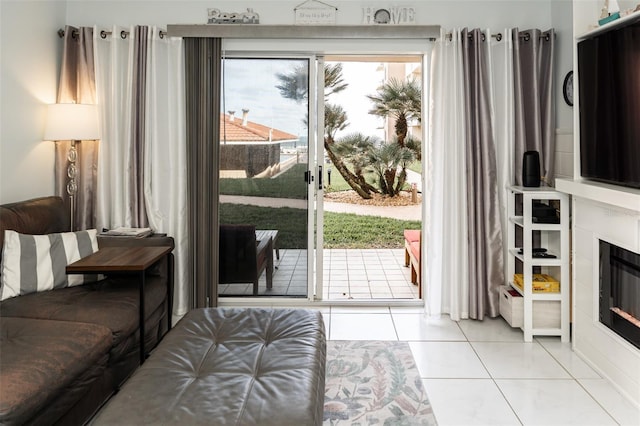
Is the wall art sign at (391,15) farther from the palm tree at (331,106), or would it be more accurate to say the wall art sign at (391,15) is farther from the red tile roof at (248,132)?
the red tile roof at (248,132)

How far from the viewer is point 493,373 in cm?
308

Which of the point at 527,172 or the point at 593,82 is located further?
the point at 527,172

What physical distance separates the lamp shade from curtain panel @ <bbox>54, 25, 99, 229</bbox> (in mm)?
367

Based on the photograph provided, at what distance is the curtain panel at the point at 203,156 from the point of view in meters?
4.07

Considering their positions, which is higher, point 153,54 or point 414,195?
point 153,54

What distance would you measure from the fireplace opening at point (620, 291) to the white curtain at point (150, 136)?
2.91 m

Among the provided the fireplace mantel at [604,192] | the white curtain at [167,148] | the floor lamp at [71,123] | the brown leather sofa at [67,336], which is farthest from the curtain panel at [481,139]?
the floor lamp at [71,123]

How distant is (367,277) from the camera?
18.9 feet

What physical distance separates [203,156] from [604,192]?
8.94 ft

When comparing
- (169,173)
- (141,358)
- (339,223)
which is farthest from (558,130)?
(339,223)

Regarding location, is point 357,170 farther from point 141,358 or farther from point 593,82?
point 141,358

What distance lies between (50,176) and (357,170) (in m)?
3.85

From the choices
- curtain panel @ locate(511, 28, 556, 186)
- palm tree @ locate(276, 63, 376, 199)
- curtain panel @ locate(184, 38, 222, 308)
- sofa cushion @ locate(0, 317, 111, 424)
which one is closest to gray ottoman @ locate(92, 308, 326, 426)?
sofa cushion @ locate(0, 317, 111, 424)

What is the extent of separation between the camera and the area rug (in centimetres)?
259
